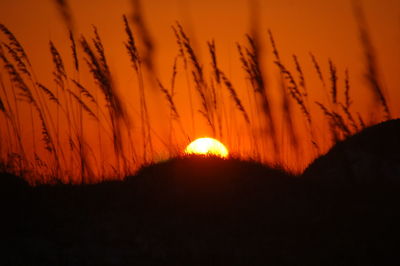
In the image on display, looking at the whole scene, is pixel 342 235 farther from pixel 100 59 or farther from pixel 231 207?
pixel 100 59

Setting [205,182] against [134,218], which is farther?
[205,182]

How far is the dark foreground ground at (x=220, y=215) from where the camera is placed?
16.0ft

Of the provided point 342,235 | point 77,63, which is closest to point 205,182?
point 342,235

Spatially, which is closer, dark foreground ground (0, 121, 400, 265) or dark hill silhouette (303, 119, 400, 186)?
dark foreground ground (0, 121, 400, 265)

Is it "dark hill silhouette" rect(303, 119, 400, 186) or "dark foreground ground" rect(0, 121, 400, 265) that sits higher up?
"dark hill silhouette" rect(303, 119, 400, 186)

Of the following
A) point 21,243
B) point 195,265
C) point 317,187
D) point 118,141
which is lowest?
point 195,265

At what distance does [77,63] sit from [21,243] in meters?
2.87

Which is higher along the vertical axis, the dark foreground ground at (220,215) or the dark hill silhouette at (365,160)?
the dark hill silhouette at (365,160)

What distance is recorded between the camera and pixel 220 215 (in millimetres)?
5699

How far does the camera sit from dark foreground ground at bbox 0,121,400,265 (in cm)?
487

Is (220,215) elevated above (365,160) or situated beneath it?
situated beneath

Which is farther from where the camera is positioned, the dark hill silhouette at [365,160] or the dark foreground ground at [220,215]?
the dark hill silhouette at [365,160]

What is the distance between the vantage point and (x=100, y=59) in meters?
6.98

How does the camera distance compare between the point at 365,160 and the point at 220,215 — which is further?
the point at 365,160
